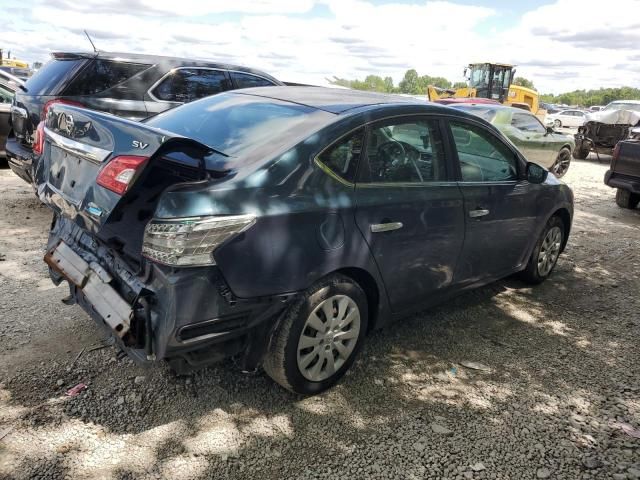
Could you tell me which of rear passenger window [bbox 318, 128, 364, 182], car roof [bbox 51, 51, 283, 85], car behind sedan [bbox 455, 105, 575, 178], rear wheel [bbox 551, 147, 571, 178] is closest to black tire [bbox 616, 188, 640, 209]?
car behind sedan [bbox 455, 105, 575, 178]

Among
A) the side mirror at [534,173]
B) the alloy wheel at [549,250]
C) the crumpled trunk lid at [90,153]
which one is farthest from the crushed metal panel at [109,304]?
the alloy wheel at [549,250]

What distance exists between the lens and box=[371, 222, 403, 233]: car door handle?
10.0ft

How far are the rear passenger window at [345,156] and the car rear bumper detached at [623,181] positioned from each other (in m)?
7.12

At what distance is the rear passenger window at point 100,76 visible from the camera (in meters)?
6.00

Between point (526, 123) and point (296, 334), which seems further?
point (526, 123)

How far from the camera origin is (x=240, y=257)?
8.21 feet

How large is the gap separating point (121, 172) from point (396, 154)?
5.54 ft

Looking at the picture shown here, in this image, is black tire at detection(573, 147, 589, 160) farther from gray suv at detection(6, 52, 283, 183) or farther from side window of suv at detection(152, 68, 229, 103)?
gray suv at detection(6, 52, 283, 183)

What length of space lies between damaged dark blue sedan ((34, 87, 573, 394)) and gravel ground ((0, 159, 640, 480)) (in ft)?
1.10

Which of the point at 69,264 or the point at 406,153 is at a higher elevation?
the point at 406,153

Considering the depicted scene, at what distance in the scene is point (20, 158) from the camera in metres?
5.94

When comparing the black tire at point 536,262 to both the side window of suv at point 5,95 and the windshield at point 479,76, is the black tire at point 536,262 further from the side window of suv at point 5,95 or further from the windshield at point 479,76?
the windshield at point 479,76

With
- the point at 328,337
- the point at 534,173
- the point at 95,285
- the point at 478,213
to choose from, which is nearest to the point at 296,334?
the point at 328,337

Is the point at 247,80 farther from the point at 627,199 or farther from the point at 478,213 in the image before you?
the point at 627,199
